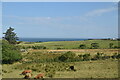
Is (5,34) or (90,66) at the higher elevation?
(5,34)

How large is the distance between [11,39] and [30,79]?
4927 centimetres

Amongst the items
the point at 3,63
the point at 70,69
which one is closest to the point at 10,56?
the point at 3,63

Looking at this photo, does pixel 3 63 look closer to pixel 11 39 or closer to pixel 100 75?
pixel 100 75

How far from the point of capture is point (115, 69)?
2264cm

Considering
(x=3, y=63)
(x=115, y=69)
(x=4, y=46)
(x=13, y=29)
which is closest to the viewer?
(x=115, y=69)

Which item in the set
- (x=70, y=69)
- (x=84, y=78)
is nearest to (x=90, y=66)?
(x=70, y=69)

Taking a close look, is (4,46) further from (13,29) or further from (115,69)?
(13,29)

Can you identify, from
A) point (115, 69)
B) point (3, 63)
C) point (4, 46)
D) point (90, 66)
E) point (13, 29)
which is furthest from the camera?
point (13, 29)

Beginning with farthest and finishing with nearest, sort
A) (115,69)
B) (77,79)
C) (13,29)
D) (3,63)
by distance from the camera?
(13,29) → (3,63) → (115,69) → (77,79)

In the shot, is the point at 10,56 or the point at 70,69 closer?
the point at 70,69

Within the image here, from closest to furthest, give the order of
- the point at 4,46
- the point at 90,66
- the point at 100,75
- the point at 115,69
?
the point at 100,75, the point at 115,69, the point at 90,66, the point at 4,46

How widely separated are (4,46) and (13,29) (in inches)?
1273

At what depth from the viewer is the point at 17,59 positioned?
1335 inches

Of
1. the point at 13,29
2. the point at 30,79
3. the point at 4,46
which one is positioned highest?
the point at 13,29
